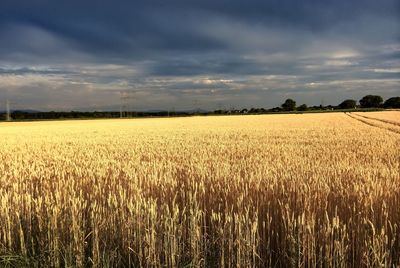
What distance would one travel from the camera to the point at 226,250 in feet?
13.9

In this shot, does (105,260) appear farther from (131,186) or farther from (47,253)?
(131,186)

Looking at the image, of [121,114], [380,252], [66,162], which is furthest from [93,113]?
[380,252]

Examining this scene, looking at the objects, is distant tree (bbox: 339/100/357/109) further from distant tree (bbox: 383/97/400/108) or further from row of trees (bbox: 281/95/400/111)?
distant tree (bbox: 383/97/400/108)

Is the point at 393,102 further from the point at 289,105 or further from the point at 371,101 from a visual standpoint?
the point at 289,105

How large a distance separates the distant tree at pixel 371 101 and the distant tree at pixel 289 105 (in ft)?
94.5

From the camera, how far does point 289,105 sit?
17412cm

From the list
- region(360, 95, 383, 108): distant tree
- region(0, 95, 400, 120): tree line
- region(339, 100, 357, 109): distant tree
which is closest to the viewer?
region(0, 95, 400, 120): tree line

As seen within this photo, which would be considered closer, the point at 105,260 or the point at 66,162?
the point at 105,260

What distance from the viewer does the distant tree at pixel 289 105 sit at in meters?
172

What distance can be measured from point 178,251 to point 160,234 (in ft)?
0.83

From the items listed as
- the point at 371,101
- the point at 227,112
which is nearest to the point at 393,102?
the point at 371,101

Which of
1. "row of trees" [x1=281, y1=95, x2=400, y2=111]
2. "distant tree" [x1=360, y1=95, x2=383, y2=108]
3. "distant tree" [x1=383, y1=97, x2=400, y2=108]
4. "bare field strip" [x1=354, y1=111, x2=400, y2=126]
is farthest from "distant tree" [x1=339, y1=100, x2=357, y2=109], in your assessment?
"bare field strip" [x1=354, y1=111, x2=400, y2=126]

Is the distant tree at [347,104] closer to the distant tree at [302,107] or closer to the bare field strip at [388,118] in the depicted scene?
the distant tree at [302,107]

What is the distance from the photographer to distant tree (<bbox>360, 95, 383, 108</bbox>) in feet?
571
